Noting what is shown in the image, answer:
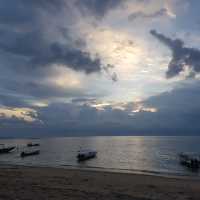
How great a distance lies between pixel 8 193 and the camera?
58.0ft

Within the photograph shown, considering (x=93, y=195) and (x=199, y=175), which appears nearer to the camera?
(x=93, y=195)

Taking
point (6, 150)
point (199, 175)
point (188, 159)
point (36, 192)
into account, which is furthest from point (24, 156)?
point (36, 192)

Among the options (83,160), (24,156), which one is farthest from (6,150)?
(83,160)

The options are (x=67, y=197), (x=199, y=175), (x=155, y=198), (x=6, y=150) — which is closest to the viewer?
(x=67, y=197)

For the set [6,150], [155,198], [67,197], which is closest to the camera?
[67,197]

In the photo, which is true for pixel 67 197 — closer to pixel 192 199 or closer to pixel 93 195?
pixel 93 195

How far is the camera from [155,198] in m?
18.8

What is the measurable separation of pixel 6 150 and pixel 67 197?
9607 centimetres

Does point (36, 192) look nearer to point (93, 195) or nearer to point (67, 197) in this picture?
point (67, 197)

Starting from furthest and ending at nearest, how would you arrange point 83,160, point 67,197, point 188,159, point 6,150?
point 6,150, point 83,160, point 188,159, point 67,197

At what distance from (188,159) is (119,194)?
45940 millimetres

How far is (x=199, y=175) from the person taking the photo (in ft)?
157

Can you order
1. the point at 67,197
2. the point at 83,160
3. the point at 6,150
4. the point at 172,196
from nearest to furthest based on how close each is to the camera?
the point at 67,197 → the point at 172,196 → the point at 83,160 → the point at 6,150

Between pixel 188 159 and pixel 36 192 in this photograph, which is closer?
pixel 36 192
